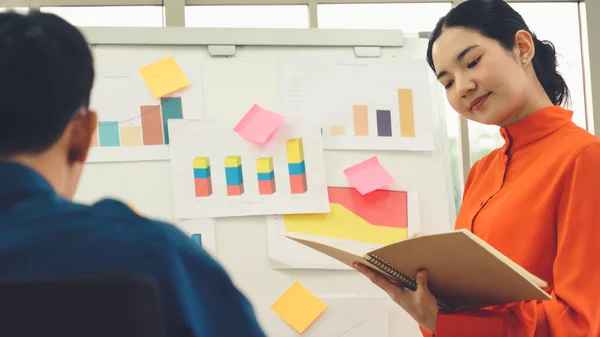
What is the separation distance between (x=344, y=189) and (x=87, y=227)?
1.16 meters

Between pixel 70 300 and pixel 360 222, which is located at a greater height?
pixel 70 300

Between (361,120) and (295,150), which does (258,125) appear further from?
(361,120)

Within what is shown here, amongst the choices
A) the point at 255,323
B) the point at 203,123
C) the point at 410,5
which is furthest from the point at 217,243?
the point at 410,5

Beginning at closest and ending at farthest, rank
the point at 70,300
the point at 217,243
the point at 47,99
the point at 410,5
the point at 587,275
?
the point at 70,300, the point at 47,99, the point at 587,275, the point at 217,243, the point at 410,5

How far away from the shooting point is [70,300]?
0.47m

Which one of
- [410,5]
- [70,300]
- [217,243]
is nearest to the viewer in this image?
[70,300]

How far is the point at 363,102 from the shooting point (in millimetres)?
1685

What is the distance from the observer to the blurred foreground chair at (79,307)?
0.47 metres

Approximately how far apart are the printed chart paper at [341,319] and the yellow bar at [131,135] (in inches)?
19.9

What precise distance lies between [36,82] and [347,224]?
1.13 metres

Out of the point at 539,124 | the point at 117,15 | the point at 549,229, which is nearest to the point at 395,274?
the point at 549,229

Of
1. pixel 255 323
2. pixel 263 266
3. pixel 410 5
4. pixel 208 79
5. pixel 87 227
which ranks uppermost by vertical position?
pixel 410 5

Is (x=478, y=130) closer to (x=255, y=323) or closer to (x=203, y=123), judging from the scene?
(x=203, y=123)

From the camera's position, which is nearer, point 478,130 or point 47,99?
point 47,99
